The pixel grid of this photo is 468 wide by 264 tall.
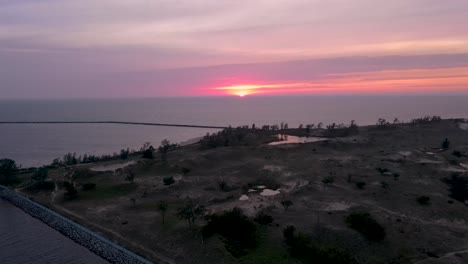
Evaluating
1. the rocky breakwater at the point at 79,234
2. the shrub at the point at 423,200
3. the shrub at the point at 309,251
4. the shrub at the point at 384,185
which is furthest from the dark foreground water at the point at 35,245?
the shrub at the point at 384,185

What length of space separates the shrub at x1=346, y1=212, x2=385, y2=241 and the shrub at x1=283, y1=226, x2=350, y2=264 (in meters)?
4.42

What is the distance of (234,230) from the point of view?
1356 inches

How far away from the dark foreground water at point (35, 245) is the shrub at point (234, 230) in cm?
984

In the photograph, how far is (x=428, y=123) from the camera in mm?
108688

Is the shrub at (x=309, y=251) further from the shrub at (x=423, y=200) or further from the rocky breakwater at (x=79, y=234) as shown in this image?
the shrub at (x=423, y=200)

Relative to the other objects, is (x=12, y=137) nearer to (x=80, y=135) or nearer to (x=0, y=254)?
(x=80, y=135)

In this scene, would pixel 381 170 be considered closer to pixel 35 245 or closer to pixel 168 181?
pixel 168 181

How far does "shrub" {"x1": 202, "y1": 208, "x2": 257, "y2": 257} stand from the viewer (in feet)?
109

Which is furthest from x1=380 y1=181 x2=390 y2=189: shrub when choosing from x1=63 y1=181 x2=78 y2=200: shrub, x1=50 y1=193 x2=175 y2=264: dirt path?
x1=63 y1=181 x2=78 y2=200: shrub

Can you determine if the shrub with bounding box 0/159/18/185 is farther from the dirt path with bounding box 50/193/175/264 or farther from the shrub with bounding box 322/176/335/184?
the shrub with bounding box 322/176/335/184

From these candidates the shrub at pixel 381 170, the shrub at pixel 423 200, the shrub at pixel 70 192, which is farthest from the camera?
the shrub at pixel 381 170

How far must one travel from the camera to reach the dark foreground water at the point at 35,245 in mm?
32875

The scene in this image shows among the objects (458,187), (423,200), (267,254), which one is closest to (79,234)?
(267,254)

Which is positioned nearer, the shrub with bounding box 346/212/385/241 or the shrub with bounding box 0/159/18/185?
the shrub with bounding box 346/212/385/241
